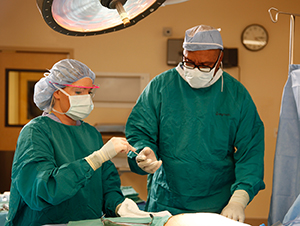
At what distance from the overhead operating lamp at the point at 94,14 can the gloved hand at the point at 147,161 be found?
0.53 m

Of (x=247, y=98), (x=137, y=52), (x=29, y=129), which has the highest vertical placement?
(x=137, y=52)

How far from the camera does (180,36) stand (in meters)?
3.82

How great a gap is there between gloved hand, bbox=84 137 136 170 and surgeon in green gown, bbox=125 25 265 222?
0.71 feet

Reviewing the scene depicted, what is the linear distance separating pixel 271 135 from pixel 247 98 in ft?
8.25

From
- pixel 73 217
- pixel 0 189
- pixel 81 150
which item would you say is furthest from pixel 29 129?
pixel 0 189

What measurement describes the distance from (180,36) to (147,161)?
2807 millimetres

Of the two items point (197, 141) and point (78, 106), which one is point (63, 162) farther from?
point (197, 141)

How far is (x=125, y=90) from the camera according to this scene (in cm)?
388

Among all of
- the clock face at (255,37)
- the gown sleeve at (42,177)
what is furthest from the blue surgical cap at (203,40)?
the clock face at (255,37)

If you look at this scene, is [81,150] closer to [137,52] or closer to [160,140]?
[160,140]

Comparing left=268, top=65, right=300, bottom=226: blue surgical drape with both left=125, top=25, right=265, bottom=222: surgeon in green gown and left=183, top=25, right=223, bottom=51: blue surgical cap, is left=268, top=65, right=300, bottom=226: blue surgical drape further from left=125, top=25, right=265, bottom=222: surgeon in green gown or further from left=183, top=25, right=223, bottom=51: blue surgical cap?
left=183, top=25, right=223, bottom=51: blue surgical cap

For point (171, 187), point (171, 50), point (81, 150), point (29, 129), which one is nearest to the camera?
point (29, 129)

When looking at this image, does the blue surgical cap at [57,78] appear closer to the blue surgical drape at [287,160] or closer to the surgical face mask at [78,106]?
the surgical face mask at [78,106]

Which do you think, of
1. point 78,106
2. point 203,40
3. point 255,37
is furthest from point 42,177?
point 255,37
